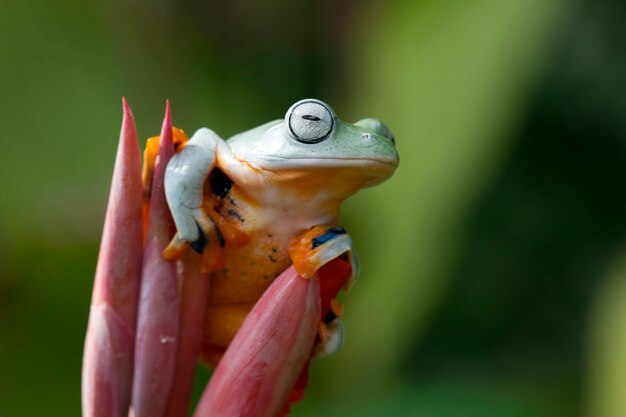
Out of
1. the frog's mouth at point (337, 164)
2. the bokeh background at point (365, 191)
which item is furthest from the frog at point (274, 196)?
the bokeh background at point (365, 191)

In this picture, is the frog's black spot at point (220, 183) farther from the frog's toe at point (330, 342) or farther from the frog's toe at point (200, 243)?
the frog's toe at point (330, 342)

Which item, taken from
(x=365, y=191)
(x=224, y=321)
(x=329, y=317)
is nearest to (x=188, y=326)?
(x=224, y=321)

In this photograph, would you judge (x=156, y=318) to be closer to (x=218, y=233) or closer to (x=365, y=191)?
(x=218, y=233)

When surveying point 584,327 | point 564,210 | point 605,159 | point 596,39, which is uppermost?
point 596,39

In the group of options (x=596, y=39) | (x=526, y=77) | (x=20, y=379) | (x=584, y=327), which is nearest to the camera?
(x=20, y=379)

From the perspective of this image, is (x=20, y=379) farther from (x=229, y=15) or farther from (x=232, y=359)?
(x=229, y=15)

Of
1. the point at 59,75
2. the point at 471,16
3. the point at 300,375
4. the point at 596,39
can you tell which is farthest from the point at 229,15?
the point at 300,375

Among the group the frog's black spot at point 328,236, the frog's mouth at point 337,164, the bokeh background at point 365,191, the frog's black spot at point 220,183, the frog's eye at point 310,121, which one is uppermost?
the frog's eye at point 310,121

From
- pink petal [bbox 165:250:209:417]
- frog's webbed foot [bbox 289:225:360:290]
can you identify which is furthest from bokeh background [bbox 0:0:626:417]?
frog's webbed foot [bbox 289:225:360:290]
